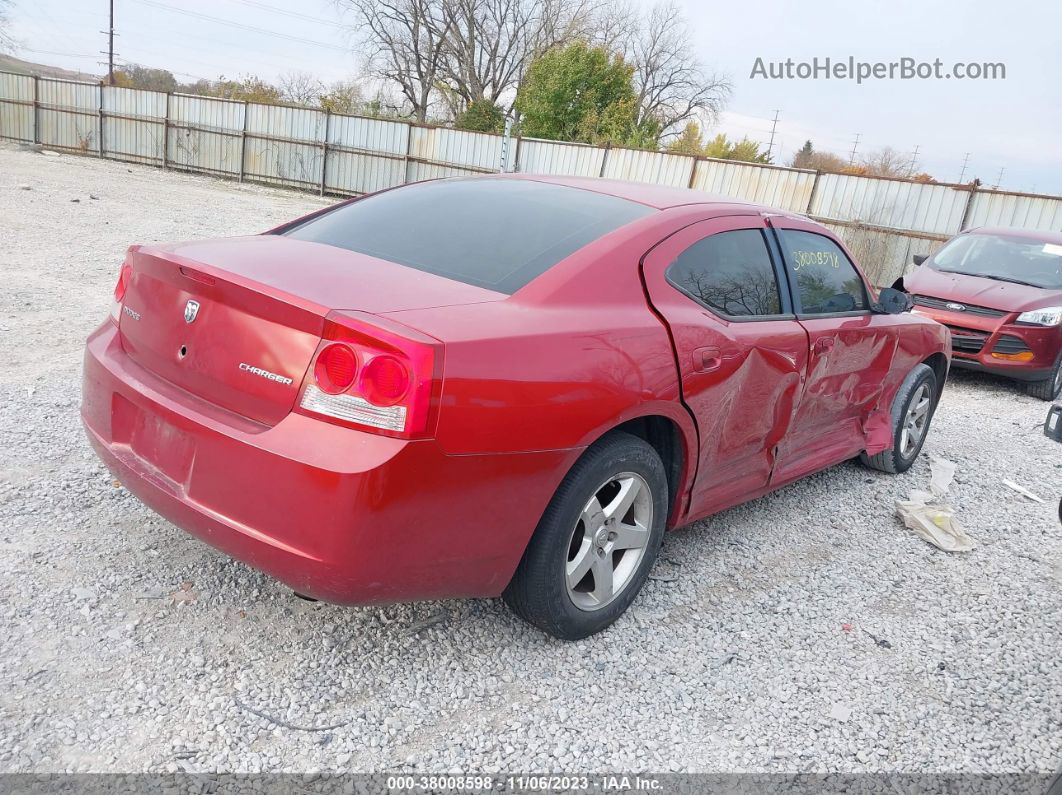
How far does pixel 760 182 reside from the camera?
17.6 metres

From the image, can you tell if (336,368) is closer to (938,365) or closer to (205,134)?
(938,365)

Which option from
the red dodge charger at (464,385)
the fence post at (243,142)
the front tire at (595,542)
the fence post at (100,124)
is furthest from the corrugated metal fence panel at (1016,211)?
the fence post at (100,124)

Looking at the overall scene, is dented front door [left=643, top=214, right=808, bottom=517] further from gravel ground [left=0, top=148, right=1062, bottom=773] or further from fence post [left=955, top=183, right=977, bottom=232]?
fence post [left=955, top=183, right=977, bottom=232]

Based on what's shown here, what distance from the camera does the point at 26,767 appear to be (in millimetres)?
1997

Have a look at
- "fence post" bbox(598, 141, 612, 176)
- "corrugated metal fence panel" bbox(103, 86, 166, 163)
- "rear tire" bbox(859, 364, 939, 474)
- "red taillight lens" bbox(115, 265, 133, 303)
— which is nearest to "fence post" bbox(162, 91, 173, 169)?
"corrugated metal fence panel" bbox(103, 86, 166, 163)

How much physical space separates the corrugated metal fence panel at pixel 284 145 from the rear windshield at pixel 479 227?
70.4ft

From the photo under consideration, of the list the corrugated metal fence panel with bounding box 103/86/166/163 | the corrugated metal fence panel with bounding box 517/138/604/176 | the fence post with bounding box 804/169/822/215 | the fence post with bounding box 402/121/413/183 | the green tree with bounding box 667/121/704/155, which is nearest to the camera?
the fence post with bounding box 804/169/822/215

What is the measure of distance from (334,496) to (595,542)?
1010 mm

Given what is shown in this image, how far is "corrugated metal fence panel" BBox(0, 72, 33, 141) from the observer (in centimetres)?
2548

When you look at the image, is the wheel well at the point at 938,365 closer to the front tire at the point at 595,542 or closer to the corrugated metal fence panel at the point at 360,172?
the front tire at the point at 595,542

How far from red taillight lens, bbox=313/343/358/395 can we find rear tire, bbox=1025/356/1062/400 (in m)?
7.79

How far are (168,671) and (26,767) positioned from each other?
1.49 ft

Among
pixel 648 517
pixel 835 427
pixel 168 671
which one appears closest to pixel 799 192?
pixel 835 427

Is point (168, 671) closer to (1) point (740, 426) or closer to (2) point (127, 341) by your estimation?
(2) point (127, 341)
